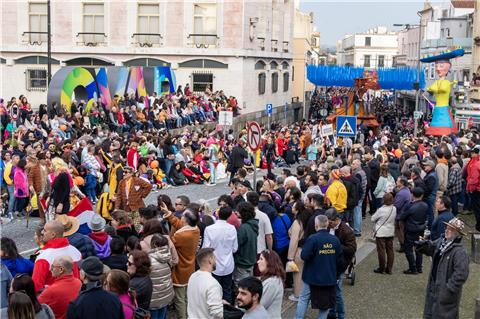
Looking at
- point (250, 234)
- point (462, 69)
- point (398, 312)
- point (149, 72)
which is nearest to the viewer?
point (250, 234)

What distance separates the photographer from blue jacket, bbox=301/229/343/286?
903 centimetres

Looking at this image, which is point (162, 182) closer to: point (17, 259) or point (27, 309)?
point (17, 259)

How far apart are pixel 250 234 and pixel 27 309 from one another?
4495mm

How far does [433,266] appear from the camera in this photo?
9.18 metres

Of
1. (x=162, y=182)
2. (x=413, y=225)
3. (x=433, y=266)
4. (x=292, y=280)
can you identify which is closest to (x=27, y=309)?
(x=433, y=266)

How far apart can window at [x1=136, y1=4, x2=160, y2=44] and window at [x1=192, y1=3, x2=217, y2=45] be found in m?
2.36

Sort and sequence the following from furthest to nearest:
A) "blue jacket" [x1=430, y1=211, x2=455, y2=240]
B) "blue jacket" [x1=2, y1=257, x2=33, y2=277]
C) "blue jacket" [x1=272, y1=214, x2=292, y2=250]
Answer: "blue jacket" [x1=272, y1=214, x2=292, y2=250] < "blue jacket" [x1=430, y1=211, x2=455, y2=240] < "blue jacket" [x1=2, y1=257, x2=33, y2=277]

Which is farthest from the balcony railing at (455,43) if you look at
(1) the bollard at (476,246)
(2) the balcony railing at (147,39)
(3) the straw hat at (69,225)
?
(3) the straw hat at (69,225)

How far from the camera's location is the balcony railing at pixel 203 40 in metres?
42.8

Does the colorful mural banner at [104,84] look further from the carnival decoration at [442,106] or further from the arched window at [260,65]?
the carnival decoration at [442,106]

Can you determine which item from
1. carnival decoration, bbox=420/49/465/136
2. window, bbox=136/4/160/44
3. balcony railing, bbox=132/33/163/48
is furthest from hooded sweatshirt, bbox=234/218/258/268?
window, bbox=136/4/160/44

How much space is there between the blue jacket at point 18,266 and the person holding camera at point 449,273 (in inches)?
197

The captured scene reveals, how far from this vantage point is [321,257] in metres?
9.07

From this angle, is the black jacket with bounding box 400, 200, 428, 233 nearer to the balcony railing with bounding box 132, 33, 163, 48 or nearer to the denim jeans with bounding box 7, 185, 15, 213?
the denim jeans with bounding box 7, 185, 15, 213
